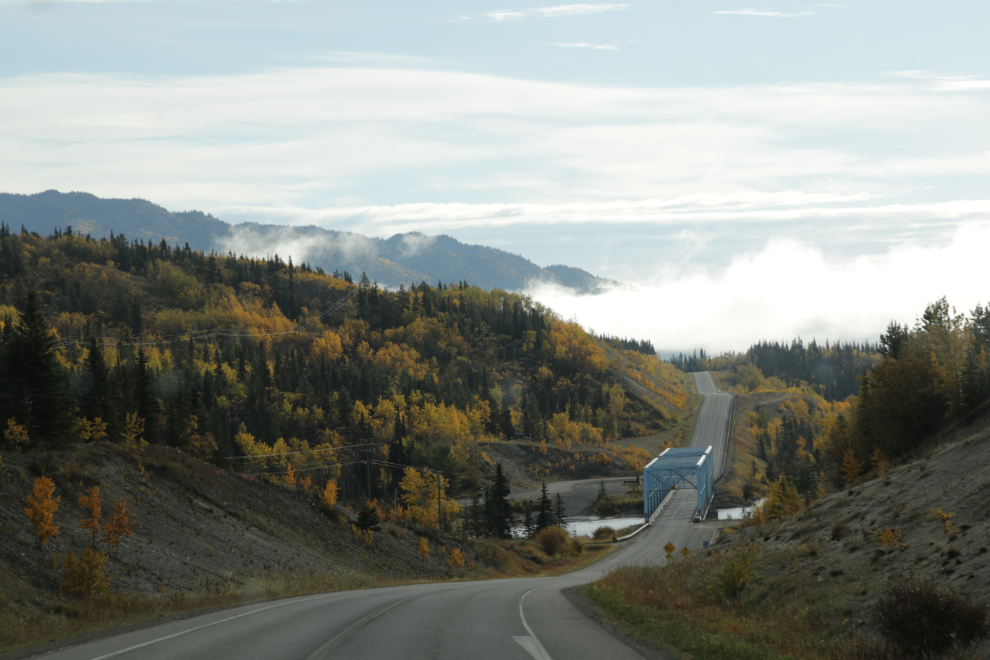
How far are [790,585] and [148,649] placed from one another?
19.0 metres

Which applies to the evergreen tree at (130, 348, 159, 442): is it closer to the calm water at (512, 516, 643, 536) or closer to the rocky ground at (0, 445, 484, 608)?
the rocky ground at (0, 445, 484, 608)

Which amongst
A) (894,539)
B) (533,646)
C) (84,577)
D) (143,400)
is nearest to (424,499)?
(143,400)

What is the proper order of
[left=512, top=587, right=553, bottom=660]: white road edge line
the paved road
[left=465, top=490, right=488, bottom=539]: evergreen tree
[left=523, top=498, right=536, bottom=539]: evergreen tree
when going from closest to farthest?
[left=512, top=587, right=553, bottom=660]: white road edge line < the paved road < [left=465, top=490, right=488, bottom=539]: evergreen tree < [left=523, top=498, right=536, bottom=539]: evergreen tree

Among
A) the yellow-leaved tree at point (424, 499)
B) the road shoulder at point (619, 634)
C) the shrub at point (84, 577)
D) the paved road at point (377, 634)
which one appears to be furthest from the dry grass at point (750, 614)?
the yellow-leaved tree at point (424, 499)

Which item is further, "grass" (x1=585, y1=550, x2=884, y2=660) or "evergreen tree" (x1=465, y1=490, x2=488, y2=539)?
"evergreen tree" (x1=465, y1=490, x2=488, y2=539)

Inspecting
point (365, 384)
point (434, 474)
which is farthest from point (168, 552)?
point (365, 384)

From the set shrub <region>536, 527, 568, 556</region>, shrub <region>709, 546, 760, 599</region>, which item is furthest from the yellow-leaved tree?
shrub <region>709, 546, 760, 599</region>

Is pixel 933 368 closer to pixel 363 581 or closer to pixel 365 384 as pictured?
pixel 363 581

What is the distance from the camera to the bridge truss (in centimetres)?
12459

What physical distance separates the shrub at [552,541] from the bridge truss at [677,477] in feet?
97.6

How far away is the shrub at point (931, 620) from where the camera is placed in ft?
45.0

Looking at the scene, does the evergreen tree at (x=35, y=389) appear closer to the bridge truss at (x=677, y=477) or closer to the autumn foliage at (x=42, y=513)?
the autumn foliage at (x=42, y=513)

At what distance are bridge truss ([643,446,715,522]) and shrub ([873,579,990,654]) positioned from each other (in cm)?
10685

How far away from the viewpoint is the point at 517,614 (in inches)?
818
